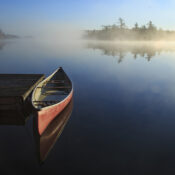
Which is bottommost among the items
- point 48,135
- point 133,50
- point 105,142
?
point 105,142

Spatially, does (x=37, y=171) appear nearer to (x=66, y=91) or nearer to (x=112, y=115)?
(x=112, y=115)

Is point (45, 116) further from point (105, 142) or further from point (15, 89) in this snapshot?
point (15, 89)

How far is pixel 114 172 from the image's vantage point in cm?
852

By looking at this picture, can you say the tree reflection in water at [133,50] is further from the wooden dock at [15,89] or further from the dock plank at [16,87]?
the wooden dock at [15,89]

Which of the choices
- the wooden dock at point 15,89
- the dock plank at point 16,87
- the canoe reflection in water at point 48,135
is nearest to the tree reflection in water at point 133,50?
the dock plank at point 16,87

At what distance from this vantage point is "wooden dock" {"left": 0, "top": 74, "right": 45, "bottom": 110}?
44.5 feet

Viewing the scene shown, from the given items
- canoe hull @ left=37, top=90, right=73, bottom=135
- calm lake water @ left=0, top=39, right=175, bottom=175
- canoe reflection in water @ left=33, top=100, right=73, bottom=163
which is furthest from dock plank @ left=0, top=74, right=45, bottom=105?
canoe reflection in water @ left=33, top=100, right=73, bottom=163

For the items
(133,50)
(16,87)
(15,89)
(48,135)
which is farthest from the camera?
(133,50)

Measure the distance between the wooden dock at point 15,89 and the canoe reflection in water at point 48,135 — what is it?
3486 mm

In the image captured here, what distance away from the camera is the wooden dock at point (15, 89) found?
13.6 meters

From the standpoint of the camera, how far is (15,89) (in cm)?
1515

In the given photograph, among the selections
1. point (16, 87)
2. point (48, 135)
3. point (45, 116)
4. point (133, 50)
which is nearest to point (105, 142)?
point (48, 135)

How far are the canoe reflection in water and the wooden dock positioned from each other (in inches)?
137

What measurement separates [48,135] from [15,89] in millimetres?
6284
